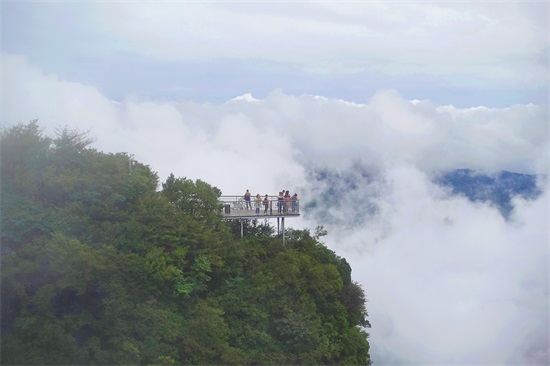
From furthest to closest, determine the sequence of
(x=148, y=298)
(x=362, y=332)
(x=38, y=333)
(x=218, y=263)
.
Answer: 1. (x=362, y=332)
2. (x=218, y=263)
3. (x=148, y=298)
4. (x=38, y=333)

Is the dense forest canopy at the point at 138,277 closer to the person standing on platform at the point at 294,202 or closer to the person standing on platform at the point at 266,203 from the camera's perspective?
the person standing on platform at the point at 266,203

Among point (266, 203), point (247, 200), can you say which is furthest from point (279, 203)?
point (247, 200)

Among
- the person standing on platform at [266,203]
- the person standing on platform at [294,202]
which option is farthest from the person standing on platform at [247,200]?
the person standing on platform at [294,202]

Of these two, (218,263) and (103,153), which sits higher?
(103,153)

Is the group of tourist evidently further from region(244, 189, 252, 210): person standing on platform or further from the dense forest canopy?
the dense forest canopy

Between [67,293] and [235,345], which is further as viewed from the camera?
[235,345]

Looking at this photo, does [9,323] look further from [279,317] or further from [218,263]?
[279,317]

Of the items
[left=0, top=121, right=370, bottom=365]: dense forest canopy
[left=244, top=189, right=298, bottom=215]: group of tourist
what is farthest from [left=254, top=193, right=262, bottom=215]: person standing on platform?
[left=0, top=121, right=370, bottom=365]: dense forest canopy

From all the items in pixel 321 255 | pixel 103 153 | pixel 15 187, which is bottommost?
pixel 321 255

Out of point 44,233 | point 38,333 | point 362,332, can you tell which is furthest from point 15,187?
point 362,332
